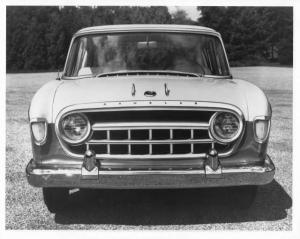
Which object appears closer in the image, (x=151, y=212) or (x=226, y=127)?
(x=226, y=127)

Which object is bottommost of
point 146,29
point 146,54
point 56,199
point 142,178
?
point 56,199

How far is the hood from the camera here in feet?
10.4

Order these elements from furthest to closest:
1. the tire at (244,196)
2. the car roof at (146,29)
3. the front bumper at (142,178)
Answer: the car roof at (146,29) → the tire at (244,196) → the front bumper at (142,178)

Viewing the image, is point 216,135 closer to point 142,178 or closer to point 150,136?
point 150,136

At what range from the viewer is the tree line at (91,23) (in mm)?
5000

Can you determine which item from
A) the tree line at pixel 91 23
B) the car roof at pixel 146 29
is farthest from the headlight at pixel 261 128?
the tree line at pixel 91 23

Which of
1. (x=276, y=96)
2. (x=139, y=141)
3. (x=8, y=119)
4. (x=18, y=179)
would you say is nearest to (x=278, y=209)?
(x=139, y=141)

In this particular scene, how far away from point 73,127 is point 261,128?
1277 mm

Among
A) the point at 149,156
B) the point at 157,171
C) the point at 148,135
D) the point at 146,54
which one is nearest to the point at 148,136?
the point at 148,135

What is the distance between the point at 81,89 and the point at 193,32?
55.0 inches

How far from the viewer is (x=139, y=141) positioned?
313 cm

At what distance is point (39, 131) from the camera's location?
10.6 ft

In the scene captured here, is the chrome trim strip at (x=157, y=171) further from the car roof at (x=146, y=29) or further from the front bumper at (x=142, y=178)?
the car roof at (x=146, y=29)
